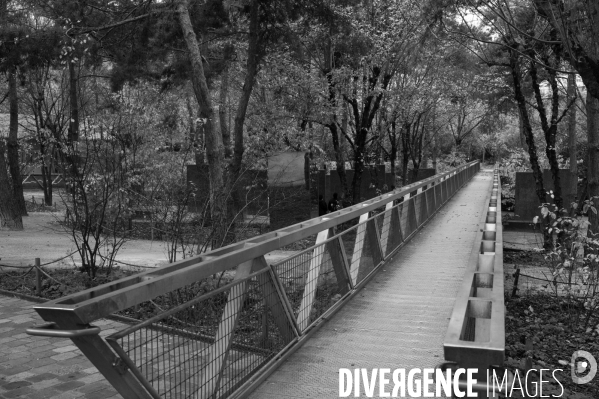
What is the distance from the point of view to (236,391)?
4.00m

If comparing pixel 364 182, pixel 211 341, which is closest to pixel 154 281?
pixel 211 341

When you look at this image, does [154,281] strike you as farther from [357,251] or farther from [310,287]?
[357,251]

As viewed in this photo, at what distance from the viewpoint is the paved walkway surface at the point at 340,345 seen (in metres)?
4.65

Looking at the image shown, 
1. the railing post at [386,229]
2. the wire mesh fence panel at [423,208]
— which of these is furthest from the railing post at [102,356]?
the wire mesh fence panel at [423,208]

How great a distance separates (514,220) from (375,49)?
12.2m

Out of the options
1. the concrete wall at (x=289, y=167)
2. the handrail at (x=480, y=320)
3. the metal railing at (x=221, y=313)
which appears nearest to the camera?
the handrail at (x=480, y=320)

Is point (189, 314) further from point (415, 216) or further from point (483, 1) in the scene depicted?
point (483, 1)

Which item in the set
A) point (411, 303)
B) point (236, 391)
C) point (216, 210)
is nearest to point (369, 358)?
point (236, 391)

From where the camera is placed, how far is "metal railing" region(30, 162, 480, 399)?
2865 mm

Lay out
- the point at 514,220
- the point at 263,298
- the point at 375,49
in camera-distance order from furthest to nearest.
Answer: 1. the point at 514,220
2. the point at 375,49
3. the point at 263,298

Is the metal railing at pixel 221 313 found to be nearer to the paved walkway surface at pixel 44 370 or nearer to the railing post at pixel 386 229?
the paved walkway surface at pixel 44 370

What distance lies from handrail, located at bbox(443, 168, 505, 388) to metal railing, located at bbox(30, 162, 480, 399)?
143cm

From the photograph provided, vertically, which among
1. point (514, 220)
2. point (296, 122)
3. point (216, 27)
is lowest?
point (514, 220)

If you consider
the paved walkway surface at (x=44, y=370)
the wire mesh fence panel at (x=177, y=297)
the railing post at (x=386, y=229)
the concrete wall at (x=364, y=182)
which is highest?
the concrete wall at (x=364, y=182)
